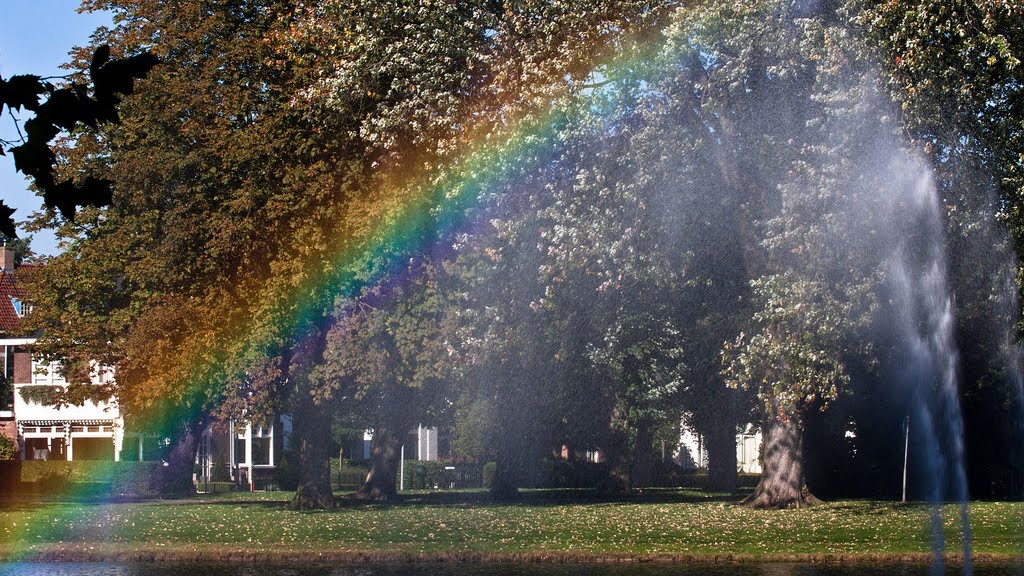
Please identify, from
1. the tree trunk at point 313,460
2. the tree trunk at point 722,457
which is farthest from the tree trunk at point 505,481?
the tree trunk at point 722,457

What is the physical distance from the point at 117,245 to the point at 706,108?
1947 centimetres

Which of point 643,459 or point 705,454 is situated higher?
point 643,459

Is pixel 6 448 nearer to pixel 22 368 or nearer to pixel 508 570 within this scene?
pixel 22 368

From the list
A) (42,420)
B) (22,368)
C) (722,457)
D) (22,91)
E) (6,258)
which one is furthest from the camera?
(6,258)

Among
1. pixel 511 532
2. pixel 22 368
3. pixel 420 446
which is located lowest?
pixel 511 532

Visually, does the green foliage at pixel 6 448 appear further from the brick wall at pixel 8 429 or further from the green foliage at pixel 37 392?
the brick wall at pixel 8 429

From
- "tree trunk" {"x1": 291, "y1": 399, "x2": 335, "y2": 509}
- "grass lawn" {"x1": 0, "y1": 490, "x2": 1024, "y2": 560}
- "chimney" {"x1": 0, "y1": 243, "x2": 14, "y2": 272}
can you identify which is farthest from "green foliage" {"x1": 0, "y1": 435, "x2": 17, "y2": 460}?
"tree trunk" {"x1": 291, "y1": 399, "x2": 335, "y2": 509}

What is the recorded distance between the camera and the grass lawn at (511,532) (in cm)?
2048

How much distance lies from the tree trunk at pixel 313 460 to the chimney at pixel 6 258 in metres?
51.8

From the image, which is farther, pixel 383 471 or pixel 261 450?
pixel 261 450

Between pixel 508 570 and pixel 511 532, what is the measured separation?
5.87m

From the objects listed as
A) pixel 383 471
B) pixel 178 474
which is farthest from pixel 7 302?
pixel 383 471

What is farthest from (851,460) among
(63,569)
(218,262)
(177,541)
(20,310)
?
(20,310)

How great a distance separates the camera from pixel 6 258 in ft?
270
